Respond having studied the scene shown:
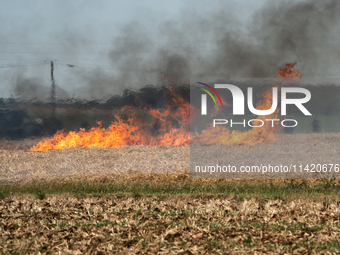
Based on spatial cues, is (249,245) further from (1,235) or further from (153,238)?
(1,235)

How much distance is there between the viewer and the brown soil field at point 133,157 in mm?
15070

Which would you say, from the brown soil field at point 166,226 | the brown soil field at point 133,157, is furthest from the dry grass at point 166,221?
the brown soil field at point 133,157

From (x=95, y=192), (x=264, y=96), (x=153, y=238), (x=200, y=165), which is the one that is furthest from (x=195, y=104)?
(x=153, y=238)

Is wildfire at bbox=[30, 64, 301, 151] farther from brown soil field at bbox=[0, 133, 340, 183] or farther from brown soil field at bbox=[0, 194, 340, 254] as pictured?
brown soil field at bbox=[0, 194, 340, 254]

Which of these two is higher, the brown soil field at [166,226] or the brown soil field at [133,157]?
the brown soil field at [166,226]

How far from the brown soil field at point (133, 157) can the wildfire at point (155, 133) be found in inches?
35.7

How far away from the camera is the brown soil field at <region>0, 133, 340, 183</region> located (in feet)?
49.4

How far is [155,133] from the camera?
19.9m

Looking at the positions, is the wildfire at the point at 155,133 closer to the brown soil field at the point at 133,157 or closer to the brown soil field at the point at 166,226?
the brown soil field at the point at 133,157

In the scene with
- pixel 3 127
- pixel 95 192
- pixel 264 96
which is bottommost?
pixel 95 192

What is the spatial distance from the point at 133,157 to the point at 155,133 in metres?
3.43

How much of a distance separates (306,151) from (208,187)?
8.10 meters

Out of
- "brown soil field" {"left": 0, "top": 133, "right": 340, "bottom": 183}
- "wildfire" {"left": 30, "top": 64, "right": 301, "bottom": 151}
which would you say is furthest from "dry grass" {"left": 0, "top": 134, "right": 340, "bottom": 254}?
"wildfire" {"left": 30, "top": 64, "right": 301, "bottom": 151}

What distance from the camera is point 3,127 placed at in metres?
20.0
